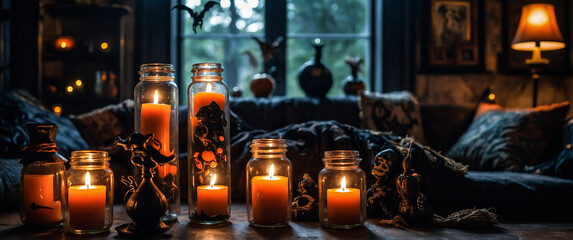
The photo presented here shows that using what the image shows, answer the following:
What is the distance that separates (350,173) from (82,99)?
274 cm

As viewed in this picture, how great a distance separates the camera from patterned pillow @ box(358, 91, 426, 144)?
2615 mm

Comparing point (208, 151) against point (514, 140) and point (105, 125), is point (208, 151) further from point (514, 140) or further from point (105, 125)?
point (514, 140)

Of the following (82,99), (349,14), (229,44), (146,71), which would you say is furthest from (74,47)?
(146,71)

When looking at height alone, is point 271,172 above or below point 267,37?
below

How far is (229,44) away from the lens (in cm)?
367

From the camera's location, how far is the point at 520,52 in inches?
140

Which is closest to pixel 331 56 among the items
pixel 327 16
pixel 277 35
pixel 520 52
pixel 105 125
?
pixel 327 16

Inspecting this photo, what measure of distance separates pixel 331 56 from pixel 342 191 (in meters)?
2.75

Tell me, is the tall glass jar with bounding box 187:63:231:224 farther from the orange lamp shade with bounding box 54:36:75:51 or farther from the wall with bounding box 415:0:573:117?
the wall with bounding box 415:0:573:117

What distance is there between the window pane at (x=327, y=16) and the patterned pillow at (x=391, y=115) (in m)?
1.16

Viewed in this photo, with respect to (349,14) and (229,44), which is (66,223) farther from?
(349,14)

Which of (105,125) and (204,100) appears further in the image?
(105,125)

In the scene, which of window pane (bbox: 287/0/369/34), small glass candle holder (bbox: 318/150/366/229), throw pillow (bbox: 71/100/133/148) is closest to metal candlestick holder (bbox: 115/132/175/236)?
small glass candle holder (bbox: 318/150/366/229)

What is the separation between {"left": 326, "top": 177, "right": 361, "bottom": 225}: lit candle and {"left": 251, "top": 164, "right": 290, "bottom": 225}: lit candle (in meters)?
0.11
